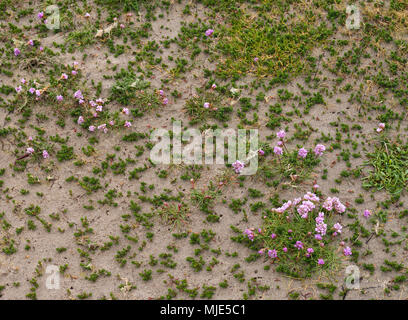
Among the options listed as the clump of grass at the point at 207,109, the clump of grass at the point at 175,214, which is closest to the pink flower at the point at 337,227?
the clump of grass at the point at 175,214

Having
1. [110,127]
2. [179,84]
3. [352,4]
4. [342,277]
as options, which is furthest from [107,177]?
[352,4]

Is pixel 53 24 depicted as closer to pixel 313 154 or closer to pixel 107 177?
pixel 107 177

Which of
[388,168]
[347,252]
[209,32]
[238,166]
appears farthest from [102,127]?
[388,168]

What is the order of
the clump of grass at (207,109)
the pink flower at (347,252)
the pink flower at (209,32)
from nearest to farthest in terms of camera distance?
the pink flower at (347,252) → the clump of grass at (207,109) → the pink flower at (209,32)

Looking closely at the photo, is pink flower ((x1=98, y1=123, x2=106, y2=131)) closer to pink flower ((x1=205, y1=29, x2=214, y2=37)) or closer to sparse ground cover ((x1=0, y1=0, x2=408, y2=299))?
sparse ground cover ((x1=0, y1=0, x2=408, y2=299))

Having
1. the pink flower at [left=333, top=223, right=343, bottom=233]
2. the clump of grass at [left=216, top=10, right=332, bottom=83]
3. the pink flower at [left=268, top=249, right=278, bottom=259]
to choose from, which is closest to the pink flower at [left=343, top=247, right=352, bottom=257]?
the pink flower at [left=333, top=223, right=343, bottom=233]

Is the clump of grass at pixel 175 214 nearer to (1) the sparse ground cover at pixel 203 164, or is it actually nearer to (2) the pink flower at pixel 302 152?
(1) the sparse ground cover at pixel 203 164

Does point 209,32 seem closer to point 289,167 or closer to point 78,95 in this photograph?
point 78,95
